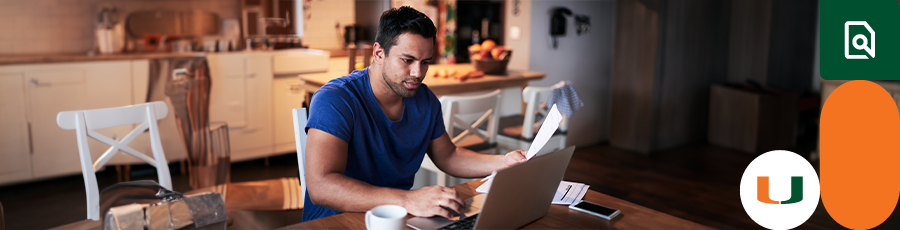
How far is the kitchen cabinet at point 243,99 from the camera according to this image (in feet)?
13.7

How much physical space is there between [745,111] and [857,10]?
1.34m

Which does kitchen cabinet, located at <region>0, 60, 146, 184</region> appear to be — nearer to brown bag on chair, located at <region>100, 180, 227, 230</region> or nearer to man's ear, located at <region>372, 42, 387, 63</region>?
man's ear, located at <region>372, 42, 387, 63</region>

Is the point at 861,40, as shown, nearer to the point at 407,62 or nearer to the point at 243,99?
the point at 407,62

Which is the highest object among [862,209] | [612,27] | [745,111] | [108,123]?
[612,27]

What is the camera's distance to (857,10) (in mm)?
3877

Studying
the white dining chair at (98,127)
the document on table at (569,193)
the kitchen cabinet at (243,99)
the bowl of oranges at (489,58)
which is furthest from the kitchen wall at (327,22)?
the document on table at (569,193)

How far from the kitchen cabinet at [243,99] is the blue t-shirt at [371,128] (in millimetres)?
2807

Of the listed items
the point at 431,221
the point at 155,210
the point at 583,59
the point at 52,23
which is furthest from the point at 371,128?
the point at 583,59

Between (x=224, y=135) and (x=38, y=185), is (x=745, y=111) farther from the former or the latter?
(x=38, y=185)

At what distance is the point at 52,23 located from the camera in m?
4.15

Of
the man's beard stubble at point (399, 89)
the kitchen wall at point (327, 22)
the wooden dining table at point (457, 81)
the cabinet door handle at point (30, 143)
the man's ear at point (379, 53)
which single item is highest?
the kitchen wall at point (327, 22)

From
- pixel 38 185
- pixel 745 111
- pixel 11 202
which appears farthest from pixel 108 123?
pixel 745 111

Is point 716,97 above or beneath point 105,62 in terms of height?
beneath

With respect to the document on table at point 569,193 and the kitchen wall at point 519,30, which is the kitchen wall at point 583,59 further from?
the document on table at point 569,193
